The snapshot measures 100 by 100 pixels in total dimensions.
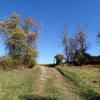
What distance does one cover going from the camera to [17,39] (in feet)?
84.2

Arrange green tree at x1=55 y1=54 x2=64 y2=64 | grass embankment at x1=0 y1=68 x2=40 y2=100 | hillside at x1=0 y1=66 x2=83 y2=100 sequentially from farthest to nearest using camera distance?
green tree at x1=55 y1=54 x2=64 y2=64 → grass embankment at x1=0 y1=68 x2=40 y2=100 → hillside at x1=0 y1=66 x2=83 y2=100

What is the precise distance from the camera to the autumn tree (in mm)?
25562

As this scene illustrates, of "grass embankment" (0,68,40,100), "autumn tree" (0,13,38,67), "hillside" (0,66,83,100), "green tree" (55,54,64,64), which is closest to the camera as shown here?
Answer: "hillside" (0,66,83,100)

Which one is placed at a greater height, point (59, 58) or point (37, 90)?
point (59, 58)

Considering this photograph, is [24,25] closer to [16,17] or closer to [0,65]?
[16,17]

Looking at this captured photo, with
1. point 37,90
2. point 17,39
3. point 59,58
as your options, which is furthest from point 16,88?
point 59,58

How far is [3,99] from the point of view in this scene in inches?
249

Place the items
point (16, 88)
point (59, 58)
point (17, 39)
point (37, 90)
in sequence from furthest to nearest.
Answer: point (59, 58)
point (17, 39)
point (16, 88)
point (37, 90)

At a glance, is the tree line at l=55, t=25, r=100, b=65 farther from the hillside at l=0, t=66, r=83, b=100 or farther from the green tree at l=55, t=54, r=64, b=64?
the hillside at l=0, t=66, r=83, b=100

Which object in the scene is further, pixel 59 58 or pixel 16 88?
pixel 59 58

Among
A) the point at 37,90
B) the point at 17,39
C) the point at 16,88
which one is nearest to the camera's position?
the point at 37,90

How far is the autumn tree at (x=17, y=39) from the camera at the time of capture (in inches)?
1006

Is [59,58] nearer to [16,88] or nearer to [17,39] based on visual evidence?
[17,39]

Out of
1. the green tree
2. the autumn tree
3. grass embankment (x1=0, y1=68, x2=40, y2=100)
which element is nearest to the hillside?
grass embankment (x1=0, y1=68, x2=40, y2=100)
